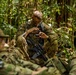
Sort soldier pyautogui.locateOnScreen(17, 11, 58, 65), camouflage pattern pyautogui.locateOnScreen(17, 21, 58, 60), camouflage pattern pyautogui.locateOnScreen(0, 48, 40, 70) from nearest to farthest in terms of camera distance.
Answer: camouflage pattern pyautogui.locateOnScreen(0, 48, 40, 70) < soldier pyautogui.locateOnScreen(17, 11, 58, 65) < camouflage pattern pyautogui.locateOnScreen(17, 21, 58, 60)

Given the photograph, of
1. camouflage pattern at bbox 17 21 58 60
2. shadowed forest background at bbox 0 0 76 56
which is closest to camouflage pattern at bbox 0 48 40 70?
camouflage pattern at bbox 17 21 58 60

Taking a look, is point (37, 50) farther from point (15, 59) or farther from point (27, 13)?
point (27, 13)

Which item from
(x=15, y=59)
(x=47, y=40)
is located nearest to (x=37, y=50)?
(x=47, y=40)


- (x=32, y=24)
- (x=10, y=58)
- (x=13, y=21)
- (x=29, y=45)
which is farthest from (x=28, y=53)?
(x=13, y=21)

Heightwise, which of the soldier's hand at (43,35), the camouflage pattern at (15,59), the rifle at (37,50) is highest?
the camouflage pattern at (15,59)

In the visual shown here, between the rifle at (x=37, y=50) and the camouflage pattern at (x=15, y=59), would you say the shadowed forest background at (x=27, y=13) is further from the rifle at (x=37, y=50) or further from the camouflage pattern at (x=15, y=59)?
the camouflage pattern at (x=15, y=59)

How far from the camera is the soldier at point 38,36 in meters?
6.42

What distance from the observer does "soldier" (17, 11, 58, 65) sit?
Answer: 6422 mm

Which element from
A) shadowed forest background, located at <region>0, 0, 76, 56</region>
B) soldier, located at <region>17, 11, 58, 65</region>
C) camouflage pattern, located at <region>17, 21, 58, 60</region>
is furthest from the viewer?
shadowed forest background, located at <region>0, 0, 76, 56</region>

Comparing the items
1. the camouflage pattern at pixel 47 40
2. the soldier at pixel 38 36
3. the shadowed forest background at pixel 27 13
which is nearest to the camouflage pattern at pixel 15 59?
the soldier at pixel 38 36

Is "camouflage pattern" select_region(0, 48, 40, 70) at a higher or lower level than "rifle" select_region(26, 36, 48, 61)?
higher

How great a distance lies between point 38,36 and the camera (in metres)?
6.50

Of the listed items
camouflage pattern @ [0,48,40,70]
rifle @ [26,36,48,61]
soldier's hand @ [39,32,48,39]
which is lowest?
rifle @ [26,36,48,61]

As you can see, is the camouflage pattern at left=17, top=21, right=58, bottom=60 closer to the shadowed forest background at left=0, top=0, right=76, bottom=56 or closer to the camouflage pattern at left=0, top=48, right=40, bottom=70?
the camouflage pattern at left=0, top=48, right=40, bottom=70
